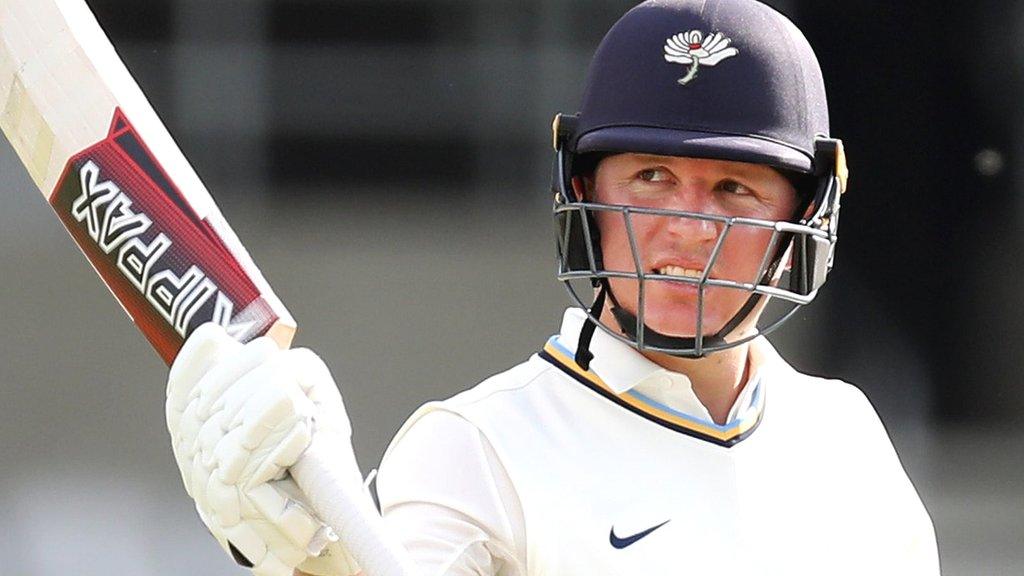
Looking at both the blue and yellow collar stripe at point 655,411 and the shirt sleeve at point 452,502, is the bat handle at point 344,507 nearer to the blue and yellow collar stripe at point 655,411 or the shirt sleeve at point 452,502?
the shirt sleeve at point 452,502

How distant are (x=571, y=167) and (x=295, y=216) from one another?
2.32m

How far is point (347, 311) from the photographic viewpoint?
4234mm

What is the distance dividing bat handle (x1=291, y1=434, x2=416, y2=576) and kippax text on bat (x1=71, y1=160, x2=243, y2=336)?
0.16 metres

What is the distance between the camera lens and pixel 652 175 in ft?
6.14

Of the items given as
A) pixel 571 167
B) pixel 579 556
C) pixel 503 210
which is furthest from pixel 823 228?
pixel 503 210

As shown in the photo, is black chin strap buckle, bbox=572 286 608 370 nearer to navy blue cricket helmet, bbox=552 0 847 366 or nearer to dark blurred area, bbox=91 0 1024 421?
navy blue cricket helmet, bbox=552 0 847 366

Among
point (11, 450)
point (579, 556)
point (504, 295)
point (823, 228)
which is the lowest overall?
point (11, 450)

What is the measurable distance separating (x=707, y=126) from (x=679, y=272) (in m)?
0.15

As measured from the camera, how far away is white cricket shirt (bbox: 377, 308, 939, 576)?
1752 millimetres

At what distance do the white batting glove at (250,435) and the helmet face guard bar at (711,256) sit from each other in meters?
0.38

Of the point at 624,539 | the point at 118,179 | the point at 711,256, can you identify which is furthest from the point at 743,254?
the point at 118,179

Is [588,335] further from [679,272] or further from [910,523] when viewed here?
[910,523]

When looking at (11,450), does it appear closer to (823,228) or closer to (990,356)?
(990,356)

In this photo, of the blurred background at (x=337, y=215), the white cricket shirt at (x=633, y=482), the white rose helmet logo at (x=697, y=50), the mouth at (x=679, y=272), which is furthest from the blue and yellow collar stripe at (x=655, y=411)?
the blurred background at (x=337, y=215)
